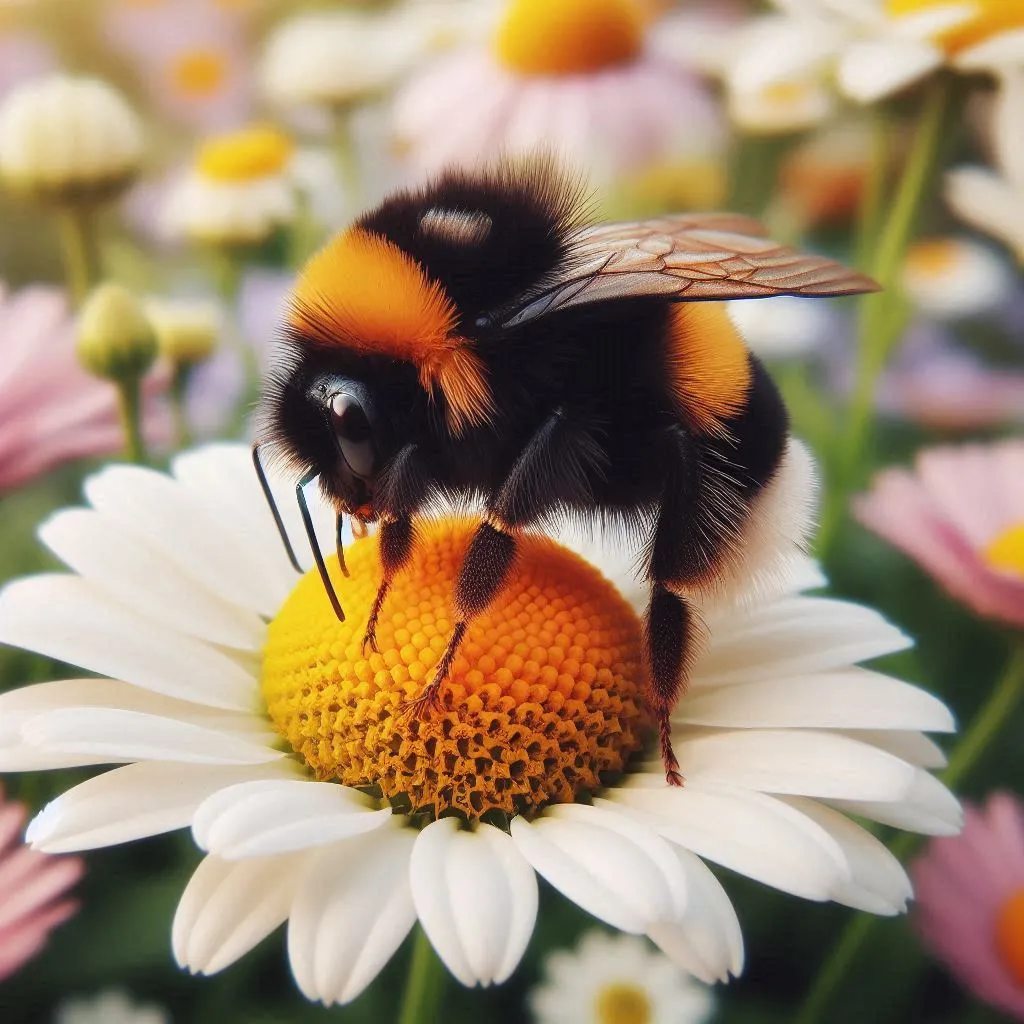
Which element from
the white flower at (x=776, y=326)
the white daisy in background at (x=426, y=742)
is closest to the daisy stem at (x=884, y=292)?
the white flower at (x=776, y=326)

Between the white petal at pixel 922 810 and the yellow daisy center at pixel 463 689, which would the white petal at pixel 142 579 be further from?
the white petal at pixel 922 810

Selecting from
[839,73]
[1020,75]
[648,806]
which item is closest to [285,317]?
[648,806]

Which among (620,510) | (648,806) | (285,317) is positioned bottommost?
(648,806)

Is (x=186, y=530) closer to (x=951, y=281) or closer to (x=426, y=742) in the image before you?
(x=426, y=742)

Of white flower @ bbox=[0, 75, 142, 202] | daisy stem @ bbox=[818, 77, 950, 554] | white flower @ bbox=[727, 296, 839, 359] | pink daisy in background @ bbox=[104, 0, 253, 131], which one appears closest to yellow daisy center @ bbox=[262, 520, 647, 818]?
daisy stem @ bbox=[818, 77, 950, 554]

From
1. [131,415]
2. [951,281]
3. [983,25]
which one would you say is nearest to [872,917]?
[131,415]

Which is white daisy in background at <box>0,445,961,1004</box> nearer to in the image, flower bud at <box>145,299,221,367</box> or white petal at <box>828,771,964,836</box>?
white petal at <box>828,771,964,836</box>

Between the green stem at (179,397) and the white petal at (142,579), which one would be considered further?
the green stem at (179,397)

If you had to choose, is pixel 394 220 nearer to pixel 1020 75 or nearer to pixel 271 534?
pixel 271 534
